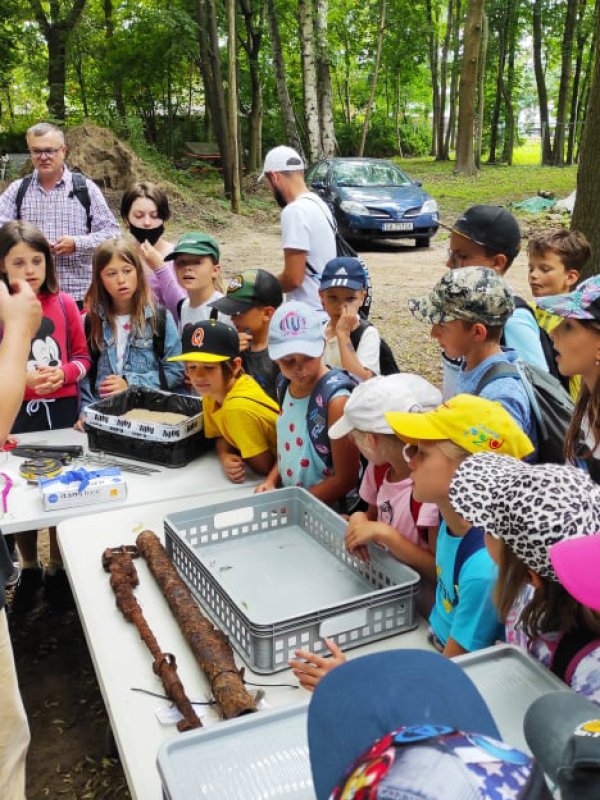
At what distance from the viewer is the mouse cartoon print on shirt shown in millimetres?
3541

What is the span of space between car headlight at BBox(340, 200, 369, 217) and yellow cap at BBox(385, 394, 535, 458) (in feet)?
37.0

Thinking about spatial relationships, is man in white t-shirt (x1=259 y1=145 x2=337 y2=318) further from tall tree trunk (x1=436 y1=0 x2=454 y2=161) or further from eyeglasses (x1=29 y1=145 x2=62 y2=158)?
tall tree trunk (x1=436 y1=0 x2=454 y2=161)

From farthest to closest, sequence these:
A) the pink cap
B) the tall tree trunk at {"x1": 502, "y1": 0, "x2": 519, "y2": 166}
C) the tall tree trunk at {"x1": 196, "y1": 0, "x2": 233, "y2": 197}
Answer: the tall tree trunk at {"x1": 502, "y1": 0, "x2": 519, "y2": 166} → the tall tree trunk at {"x1": 196, "y1": 0, "x2": 233, "y2": 197} → the pink cap

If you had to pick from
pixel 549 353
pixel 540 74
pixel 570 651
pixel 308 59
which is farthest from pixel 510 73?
pixel 570 651

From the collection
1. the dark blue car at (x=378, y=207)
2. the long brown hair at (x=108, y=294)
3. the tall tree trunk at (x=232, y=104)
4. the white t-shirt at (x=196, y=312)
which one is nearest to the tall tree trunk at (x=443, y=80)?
the tall tree trunk at (x=232, y=104)

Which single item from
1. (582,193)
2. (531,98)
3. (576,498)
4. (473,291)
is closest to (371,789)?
(576,498)

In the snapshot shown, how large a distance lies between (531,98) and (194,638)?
58.7m

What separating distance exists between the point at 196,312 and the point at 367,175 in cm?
1078

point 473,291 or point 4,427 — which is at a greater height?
point 473,291

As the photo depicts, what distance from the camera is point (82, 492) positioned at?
2.75 meters

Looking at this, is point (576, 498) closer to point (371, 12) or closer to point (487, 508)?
point (487, 508)

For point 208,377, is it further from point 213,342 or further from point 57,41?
point 57,41

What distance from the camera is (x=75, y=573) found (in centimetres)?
229

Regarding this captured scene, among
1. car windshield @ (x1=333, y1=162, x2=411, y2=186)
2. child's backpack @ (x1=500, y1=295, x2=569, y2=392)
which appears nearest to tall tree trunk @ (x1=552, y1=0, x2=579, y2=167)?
car windshield @ (x1=333, y1=162, x2=411, y2=186)
